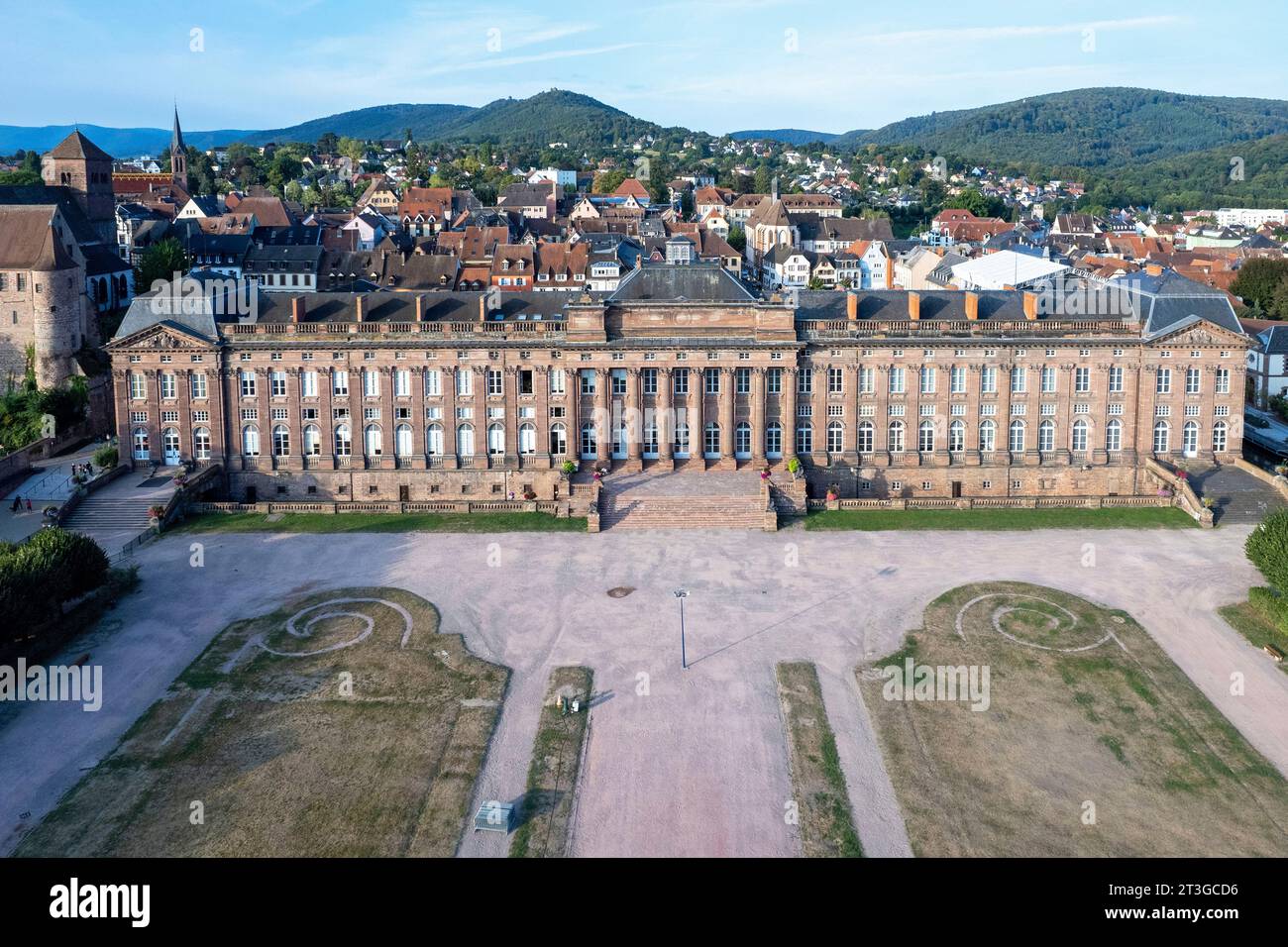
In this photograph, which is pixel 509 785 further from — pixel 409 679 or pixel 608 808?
pixel 409 679

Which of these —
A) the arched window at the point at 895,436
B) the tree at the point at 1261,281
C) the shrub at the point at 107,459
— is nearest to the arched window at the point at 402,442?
the shrub at the point at 107,459

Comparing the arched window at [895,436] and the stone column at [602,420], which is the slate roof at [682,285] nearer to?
the stone column at [602,420]

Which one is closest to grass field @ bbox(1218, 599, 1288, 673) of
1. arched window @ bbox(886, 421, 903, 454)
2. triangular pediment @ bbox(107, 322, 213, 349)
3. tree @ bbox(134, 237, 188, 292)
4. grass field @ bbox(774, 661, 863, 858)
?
grass field @ bbox(774, 661, 863, 858)

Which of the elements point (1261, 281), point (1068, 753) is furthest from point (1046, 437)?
point (1261, 281)

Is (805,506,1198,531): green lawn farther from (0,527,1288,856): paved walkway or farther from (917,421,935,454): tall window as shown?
(917,421,935,454): tall window

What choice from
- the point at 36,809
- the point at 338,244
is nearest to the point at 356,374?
the point at 36,809
